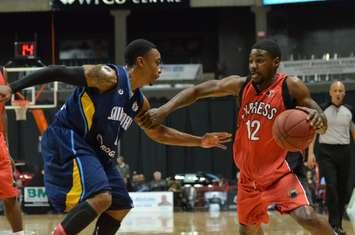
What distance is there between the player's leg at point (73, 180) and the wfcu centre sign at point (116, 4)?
1753 centimetres

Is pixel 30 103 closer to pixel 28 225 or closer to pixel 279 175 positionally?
pixel 28 225

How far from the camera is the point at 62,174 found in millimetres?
4492

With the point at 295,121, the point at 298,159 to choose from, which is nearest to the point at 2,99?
the point at 295,121

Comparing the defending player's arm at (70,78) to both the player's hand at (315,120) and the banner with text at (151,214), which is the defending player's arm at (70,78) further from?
the banner with text at (151,214)

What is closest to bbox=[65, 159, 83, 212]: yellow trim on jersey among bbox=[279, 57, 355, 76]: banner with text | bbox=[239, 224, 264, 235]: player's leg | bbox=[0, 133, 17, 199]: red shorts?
bbox=[239, 224, 264, 235]: player's leg

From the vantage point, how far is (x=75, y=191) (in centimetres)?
441

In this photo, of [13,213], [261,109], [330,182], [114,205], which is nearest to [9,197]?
[13,213]

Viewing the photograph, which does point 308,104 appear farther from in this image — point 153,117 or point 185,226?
point 185,226

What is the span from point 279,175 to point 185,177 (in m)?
11.5

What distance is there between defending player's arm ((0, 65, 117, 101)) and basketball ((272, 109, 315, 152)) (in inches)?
47.1

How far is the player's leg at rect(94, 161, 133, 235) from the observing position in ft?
15.8

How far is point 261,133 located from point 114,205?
123 centimetres

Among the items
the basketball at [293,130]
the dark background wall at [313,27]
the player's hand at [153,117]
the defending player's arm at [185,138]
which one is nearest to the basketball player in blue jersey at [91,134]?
the player's hand at [153,117]

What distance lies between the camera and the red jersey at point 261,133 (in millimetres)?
4812
